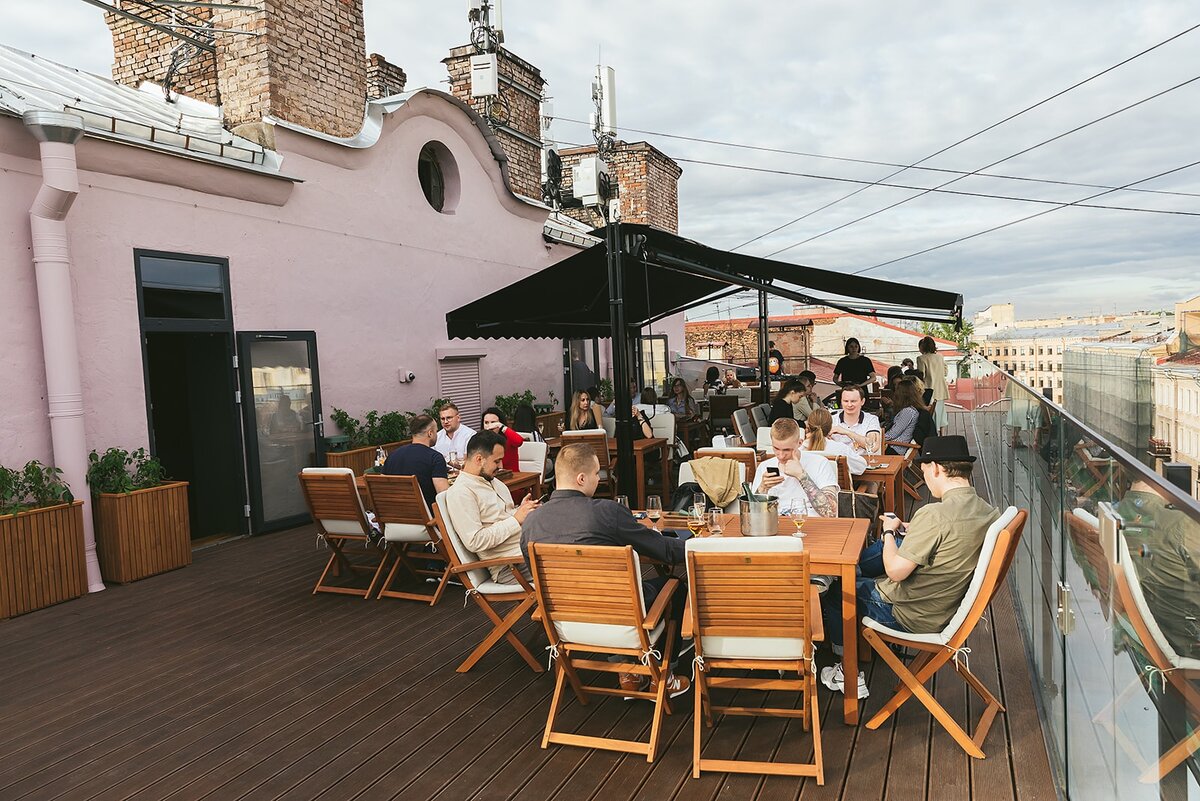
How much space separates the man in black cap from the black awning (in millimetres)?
3646

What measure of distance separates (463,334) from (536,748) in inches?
240

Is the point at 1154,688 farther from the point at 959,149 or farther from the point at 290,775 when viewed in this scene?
the point at 959,149

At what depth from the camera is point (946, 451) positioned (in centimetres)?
329

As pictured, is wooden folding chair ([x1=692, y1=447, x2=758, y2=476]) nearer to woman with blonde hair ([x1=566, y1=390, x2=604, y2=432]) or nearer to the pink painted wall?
woman with blonde hair ([x1=566, y1=390, x2=604, y2=432])

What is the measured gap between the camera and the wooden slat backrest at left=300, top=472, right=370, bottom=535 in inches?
219

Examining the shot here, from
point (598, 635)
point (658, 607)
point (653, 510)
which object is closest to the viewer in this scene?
point (598, 635)

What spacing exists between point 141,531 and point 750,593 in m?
5.54

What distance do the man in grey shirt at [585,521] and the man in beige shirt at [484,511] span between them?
78cm

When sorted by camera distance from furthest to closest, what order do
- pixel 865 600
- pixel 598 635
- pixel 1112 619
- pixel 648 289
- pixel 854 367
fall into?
pixel 854 367 → pixel 648 289 → pixel 865 600 → pixel 598 635 → pixel 1112 619

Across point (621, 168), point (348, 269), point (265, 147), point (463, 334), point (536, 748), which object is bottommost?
point (536, 748)

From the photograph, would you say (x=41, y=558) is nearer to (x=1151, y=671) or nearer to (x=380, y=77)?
(x=1151, y=671)

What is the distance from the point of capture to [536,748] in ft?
10.9

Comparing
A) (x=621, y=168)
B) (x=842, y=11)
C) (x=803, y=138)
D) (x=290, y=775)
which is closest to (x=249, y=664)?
(x=290, y=775)

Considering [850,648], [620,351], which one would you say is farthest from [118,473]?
[850,648]
